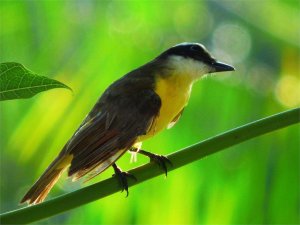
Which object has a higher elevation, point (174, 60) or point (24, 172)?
point (174, 60)

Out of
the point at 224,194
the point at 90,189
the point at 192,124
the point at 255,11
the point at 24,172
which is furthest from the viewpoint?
the point at 255,11

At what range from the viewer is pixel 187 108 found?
3.53 m

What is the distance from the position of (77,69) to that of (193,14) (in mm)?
824

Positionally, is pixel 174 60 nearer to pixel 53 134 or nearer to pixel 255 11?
pixel 255 11

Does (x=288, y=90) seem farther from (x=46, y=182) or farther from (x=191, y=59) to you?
(x=46, y=182)

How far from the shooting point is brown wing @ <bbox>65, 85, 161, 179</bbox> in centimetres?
265

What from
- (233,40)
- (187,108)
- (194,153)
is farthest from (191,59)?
(194,153)

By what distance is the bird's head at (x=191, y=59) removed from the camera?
3.63 meters

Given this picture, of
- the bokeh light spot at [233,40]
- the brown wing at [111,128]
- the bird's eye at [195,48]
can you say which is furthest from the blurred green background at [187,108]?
the brown wing at [111,128]

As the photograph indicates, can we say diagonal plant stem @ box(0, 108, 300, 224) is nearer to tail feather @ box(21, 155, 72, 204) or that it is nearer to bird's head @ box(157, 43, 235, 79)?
tail feather @ box(21, 155, 72, 204)

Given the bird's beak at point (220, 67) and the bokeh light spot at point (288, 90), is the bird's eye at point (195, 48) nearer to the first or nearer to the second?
the bird's beak at point (220, 67)

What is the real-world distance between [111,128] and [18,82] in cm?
122

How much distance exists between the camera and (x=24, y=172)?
11.7 ft

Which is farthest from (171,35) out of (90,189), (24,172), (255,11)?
(90,189)
